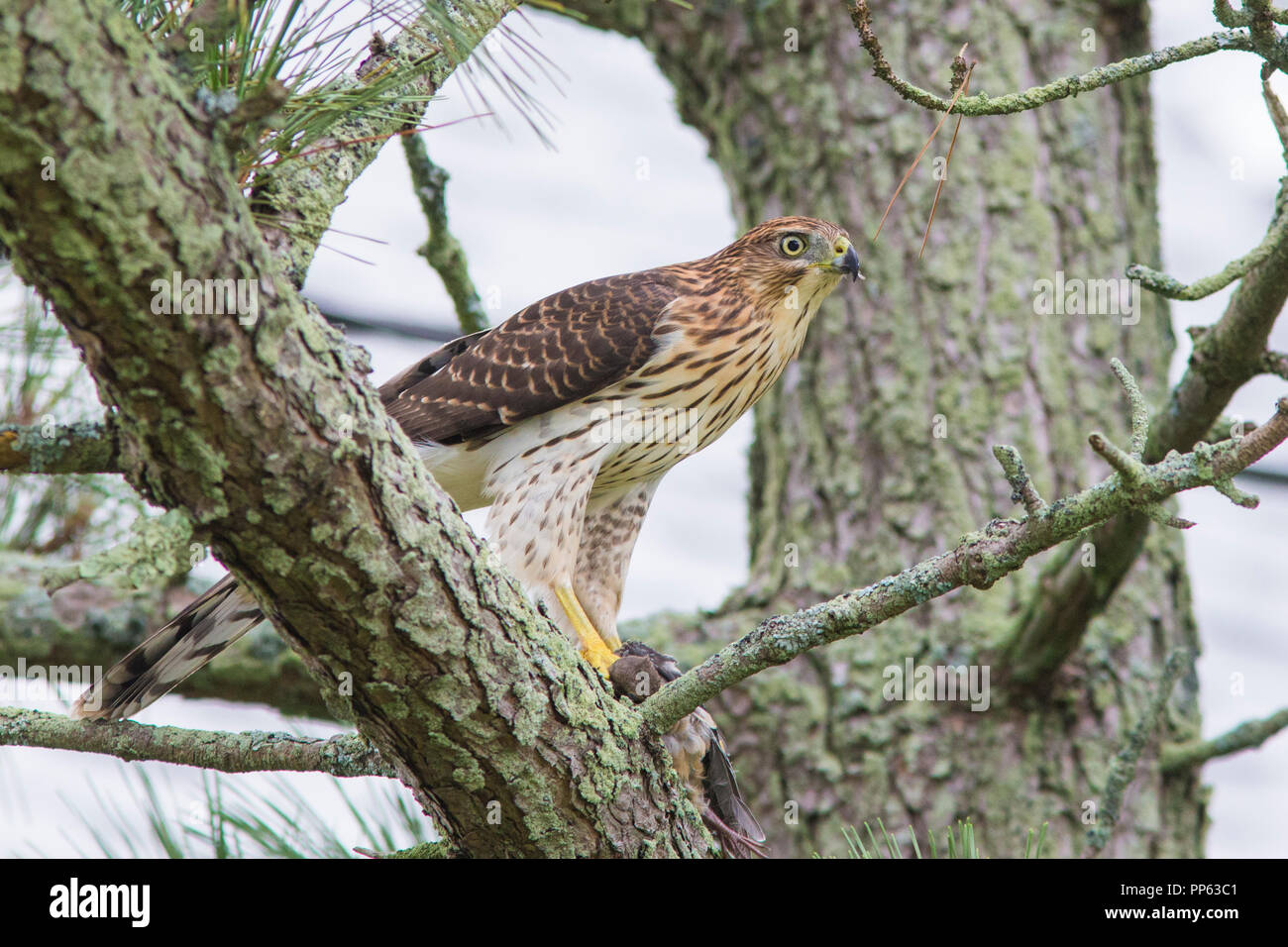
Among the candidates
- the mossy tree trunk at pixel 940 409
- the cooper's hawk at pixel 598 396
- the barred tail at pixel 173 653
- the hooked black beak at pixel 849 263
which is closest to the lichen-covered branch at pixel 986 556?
the cooper's hawk at pixel 598 396

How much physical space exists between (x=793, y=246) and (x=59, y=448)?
104 inches

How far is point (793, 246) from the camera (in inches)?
153

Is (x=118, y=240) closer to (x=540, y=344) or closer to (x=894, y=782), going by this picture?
(x=540, y=344)

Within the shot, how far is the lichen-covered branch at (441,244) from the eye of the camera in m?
3.05

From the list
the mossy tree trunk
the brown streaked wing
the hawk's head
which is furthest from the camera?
the mossy tree trunk

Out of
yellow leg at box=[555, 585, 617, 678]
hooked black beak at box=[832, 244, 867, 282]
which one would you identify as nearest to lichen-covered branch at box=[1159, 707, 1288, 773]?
hooked black beak at box=[832, 244, 867, 282]

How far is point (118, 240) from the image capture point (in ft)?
4.80

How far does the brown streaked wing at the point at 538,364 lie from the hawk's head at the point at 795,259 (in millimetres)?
292

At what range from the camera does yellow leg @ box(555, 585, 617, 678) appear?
11.2ft

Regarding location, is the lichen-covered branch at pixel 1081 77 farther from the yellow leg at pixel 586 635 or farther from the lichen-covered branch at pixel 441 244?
the yellow leg at pixel 586 635

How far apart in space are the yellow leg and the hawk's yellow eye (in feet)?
4.31

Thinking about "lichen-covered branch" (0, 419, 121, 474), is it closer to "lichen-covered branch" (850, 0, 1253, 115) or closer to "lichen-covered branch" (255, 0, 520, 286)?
"lichen-covered branch" (255, 0, 520, 286)

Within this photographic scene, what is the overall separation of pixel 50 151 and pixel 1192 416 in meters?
2.60
